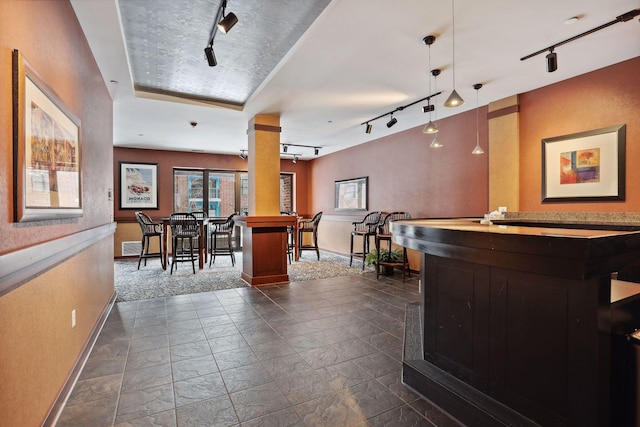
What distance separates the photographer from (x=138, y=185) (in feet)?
24.8

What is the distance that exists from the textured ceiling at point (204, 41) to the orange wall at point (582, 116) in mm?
2958

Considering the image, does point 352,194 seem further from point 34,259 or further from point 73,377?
point 34,259

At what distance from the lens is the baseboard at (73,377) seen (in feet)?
5.62

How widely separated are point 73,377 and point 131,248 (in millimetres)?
5885

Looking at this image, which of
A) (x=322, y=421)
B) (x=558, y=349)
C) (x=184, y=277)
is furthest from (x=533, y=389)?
(x=184, y=277)

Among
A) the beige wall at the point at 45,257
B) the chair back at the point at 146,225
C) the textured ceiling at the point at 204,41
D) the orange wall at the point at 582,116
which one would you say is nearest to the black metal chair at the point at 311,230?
the chair back at the point at 146,225

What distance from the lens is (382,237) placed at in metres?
5.38

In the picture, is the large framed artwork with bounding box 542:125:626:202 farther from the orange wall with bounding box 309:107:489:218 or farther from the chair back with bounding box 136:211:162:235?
the chair back with bounding box 136:211:162:235

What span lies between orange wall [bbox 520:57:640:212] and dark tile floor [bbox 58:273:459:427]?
2.23 meters

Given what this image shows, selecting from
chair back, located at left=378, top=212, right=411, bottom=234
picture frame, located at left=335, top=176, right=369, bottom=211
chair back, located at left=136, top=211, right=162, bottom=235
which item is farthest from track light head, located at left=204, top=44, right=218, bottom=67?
picture frame, located at left=335, top=176, right=369, bottom=211

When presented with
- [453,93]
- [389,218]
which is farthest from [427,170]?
[453,93]

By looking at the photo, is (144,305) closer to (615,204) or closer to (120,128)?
(120,128)

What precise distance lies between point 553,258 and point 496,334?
21.8 inches

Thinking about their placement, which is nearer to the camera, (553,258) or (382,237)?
(553,258)
